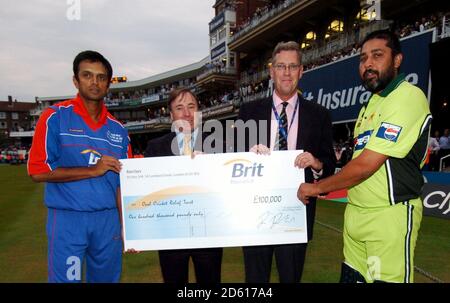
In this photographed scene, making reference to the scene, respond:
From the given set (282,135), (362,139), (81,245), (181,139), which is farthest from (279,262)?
(81,245)

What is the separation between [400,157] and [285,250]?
1203 millimetres

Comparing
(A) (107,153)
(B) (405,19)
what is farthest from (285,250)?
(B) (405,19)

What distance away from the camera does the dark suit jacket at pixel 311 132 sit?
2939mm

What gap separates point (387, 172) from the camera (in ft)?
8.14

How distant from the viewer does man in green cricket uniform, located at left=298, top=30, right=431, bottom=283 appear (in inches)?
94.0

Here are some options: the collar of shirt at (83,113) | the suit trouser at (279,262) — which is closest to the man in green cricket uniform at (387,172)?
the suit trouser at (279,262)

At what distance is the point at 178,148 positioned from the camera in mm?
3088

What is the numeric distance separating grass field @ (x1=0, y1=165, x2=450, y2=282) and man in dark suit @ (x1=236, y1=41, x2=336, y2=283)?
1836 millimetres

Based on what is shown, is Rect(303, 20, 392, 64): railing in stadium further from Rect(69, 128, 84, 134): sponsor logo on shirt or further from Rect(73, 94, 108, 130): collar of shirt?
Rect(69, 128, 84, 134): sponsor logo on shirt

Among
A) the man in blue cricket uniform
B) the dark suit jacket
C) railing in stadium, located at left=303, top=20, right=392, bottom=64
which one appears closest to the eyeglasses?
the dark suit jacket

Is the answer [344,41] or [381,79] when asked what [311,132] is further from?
[344,41]

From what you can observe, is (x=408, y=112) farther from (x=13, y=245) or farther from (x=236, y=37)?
(x=236, y=37)

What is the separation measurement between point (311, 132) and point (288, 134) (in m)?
0.20

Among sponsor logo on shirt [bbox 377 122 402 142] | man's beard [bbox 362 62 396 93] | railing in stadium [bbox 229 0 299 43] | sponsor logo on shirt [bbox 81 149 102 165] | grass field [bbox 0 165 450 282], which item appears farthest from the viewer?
railing in stadium [bbox 229 0 299 43]
